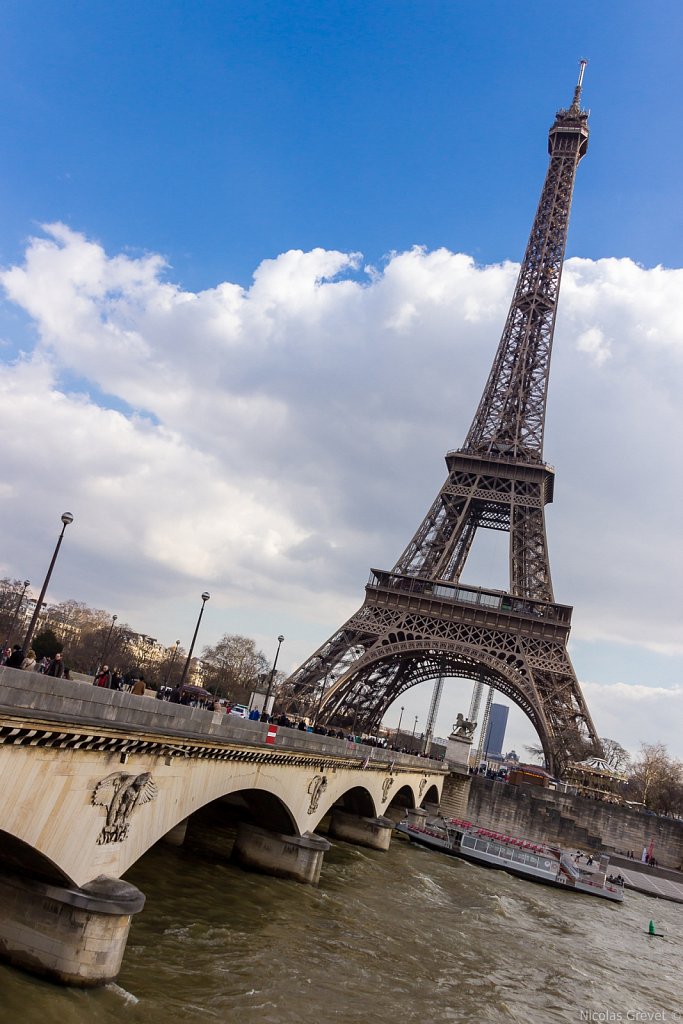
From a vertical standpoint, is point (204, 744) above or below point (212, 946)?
above

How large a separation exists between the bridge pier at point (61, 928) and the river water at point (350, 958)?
256 millimetres

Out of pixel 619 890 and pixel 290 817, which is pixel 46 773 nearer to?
pixel 290 817

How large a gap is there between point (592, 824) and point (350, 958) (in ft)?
134

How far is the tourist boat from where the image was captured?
37.1 meters

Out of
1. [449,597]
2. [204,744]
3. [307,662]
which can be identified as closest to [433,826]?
[307,662]

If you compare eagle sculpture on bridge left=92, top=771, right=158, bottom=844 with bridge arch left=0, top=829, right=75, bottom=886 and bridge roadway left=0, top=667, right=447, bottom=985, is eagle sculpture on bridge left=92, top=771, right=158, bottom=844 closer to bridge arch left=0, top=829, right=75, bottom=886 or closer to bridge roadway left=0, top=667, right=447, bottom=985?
bridge roadway left=0, top=667, right=447, bottom=985

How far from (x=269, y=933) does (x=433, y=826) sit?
28.5 meters

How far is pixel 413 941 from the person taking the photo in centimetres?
1956

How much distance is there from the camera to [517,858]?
38.8 m

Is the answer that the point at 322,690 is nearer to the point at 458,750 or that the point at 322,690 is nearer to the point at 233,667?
the point at 458,750

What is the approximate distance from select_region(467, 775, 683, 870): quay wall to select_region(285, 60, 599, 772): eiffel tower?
3.01m

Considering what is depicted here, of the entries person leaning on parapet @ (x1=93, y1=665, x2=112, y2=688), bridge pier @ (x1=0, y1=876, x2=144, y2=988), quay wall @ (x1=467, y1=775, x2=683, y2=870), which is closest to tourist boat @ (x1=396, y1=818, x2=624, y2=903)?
Answer: quay wall @ (x1=467, y1=775, x2=683, y2=870)

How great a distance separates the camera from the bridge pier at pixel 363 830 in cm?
3481

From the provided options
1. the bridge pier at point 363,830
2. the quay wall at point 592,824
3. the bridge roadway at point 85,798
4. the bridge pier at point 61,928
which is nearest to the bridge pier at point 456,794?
the quay wall at point 592,824
